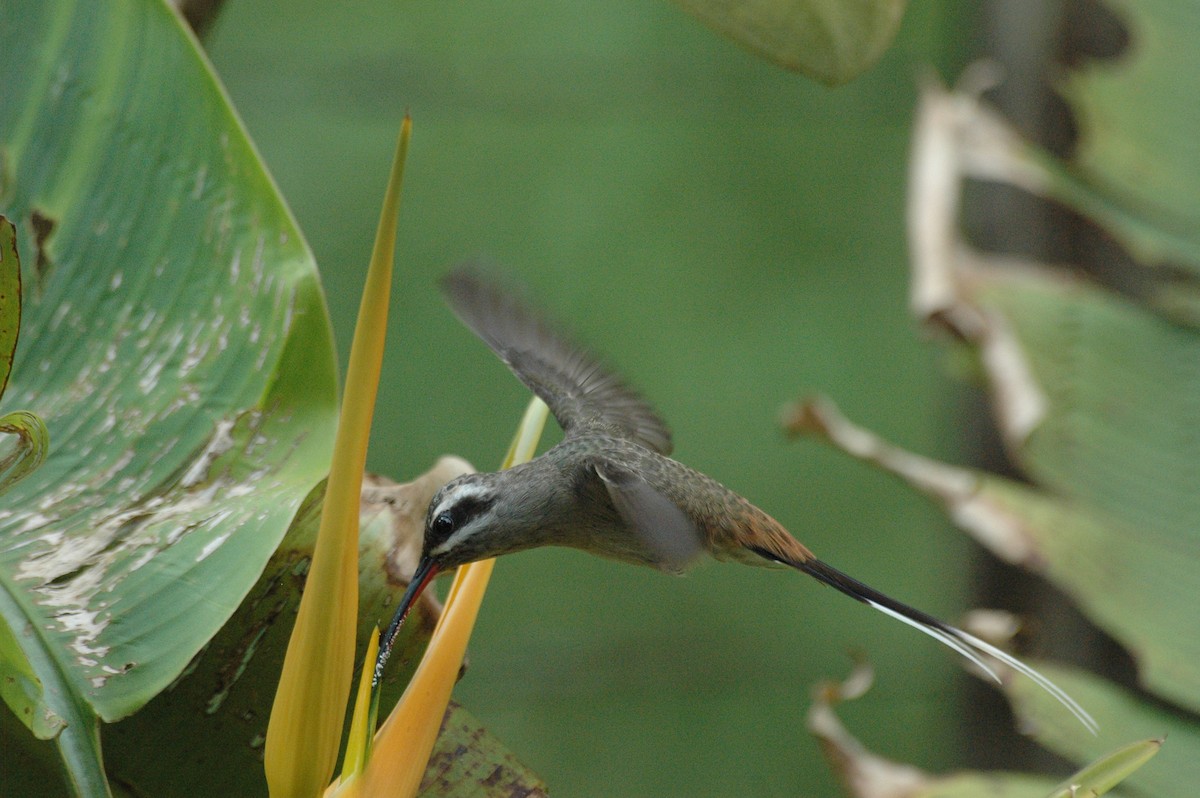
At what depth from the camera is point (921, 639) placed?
1.82 meters

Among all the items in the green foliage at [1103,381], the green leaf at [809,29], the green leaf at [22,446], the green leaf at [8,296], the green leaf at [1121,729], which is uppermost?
the green leaf at [809,29]

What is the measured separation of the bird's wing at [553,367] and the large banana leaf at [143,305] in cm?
13

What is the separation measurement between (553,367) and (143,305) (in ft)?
0.88

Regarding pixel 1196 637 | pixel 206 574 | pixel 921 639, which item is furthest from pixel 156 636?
pixel 921 639

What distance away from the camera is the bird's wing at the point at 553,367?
0.68m

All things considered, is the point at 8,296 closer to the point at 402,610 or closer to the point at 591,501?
the point at 402,610

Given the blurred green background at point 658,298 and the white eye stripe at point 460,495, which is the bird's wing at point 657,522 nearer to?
the white eye stripe at point 460,495

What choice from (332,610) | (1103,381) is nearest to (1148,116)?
(1103,381)

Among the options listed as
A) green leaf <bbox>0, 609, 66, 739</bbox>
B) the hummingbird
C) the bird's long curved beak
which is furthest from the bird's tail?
green leaf <bbox>0, 609, 66, 739</bbox>

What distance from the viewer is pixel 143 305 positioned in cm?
56

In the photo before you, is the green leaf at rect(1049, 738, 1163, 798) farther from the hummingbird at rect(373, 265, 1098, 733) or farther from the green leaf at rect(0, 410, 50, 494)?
the green leaf at rect(0, 410, 50, 494)

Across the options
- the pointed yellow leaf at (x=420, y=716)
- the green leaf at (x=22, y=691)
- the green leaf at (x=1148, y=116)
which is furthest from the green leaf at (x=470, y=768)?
the green leaf at (x=1148, y=116)

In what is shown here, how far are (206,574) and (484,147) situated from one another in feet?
3.90

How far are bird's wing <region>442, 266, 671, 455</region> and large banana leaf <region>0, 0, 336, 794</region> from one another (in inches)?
5.1
